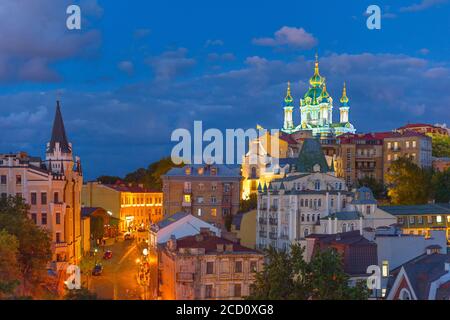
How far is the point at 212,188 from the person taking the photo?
92.9 m

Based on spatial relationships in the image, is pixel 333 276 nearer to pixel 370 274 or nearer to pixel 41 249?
pixel 370 274

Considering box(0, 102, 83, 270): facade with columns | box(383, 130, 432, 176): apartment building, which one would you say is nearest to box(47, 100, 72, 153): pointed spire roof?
box(0, 102, 83, 270): facade with columns

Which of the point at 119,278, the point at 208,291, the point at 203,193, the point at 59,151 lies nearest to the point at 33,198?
the point at 59,151

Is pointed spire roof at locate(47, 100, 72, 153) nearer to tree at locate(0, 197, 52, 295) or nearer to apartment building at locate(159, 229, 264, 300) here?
tree at locate(0, 197, 52, 295)

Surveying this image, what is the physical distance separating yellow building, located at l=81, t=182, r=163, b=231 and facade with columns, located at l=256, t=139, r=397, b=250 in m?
38.9

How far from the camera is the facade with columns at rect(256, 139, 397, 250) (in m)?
69.6

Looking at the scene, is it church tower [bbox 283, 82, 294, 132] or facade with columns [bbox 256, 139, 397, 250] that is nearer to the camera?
facade with columns [bbox 256, 139, 397, 250]

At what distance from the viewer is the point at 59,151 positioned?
6625 centimetres

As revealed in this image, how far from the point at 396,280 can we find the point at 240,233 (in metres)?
45.9

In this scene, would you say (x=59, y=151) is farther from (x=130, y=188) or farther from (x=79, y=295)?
(x=130, y=188)

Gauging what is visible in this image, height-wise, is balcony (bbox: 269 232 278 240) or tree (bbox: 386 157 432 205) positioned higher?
tree (bbox: 386 157 432 205)

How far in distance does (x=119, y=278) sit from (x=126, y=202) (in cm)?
6027

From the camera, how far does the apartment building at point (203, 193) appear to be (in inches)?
3639

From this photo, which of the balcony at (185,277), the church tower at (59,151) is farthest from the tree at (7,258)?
the church tower at (59,151)
